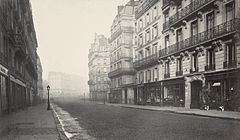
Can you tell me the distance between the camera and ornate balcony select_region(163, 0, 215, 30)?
24438 mm

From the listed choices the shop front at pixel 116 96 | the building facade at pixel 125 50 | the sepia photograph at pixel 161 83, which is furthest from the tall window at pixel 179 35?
the shop front at pixel 116 96

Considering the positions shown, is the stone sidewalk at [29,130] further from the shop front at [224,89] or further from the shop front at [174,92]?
the shop front at [174,92]

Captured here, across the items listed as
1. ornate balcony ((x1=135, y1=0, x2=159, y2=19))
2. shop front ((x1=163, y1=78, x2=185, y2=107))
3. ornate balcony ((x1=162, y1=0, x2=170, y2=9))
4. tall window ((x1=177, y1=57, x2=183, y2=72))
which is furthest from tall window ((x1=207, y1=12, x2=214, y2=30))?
ornate balcony ((x1=135, y1=0, x2=159, y2=19))

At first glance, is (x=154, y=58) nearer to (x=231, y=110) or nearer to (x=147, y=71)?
(x=147, y=71)

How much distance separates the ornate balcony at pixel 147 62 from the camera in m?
35.1

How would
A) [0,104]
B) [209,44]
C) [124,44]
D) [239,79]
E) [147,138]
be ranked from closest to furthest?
1. [147,138]
2. [0,104]
3. [239,79]
4. [209,44]
5. [124,44]

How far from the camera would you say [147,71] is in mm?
38375

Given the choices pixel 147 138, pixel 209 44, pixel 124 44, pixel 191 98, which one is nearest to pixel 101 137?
pixel 147 138

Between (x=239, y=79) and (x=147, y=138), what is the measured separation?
13.2 metres

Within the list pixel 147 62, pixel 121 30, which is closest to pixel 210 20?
pixel 147 62

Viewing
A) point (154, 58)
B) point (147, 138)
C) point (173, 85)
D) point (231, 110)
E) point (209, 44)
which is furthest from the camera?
point (154, 58)

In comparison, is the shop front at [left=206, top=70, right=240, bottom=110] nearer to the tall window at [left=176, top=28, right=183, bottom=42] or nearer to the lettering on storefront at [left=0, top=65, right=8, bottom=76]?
the tall window at [left=176, top=28, right=183, bottom=42]

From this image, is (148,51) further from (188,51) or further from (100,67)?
(100,67)

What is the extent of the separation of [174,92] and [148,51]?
10.3 meters
